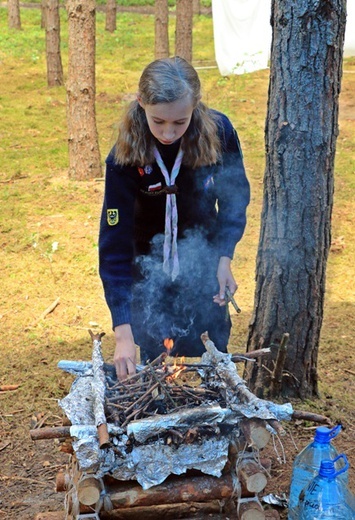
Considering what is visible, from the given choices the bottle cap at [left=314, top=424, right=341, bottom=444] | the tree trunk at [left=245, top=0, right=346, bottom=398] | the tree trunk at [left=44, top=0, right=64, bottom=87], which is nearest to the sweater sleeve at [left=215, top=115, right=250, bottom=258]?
the tree trunk at [left=245, top=0, right=346, bottom=398]

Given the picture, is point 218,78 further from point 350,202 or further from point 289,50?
point 289,50

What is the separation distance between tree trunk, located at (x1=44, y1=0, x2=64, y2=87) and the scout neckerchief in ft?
36.2

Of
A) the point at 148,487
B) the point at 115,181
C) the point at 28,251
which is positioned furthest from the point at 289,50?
the point at 28,251

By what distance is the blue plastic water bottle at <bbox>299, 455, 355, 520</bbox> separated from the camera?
2510 millimetres

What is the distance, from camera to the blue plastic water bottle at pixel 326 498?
2.51 meters

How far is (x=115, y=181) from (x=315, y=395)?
1.86 m

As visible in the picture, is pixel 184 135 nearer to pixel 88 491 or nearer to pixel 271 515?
pixel 88 491

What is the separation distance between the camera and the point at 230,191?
320cm

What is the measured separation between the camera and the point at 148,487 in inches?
96.0

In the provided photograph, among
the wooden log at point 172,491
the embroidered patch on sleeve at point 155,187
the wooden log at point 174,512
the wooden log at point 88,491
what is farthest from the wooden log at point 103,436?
the embroidered patch on sleeve at point 155,187

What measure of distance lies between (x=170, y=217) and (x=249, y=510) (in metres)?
1.33

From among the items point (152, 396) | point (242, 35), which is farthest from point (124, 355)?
point (242, 35)

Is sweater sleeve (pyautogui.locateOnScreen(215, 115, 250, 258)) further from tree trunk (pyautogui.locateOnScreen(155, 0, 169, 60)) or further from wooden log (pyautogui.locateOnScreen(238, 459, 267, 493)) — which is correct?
tree trunk (pyautogui.locateOnScreen(155, 0, 169, 60))

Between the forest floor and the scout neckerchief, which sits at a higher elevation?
the scout neckerchief
